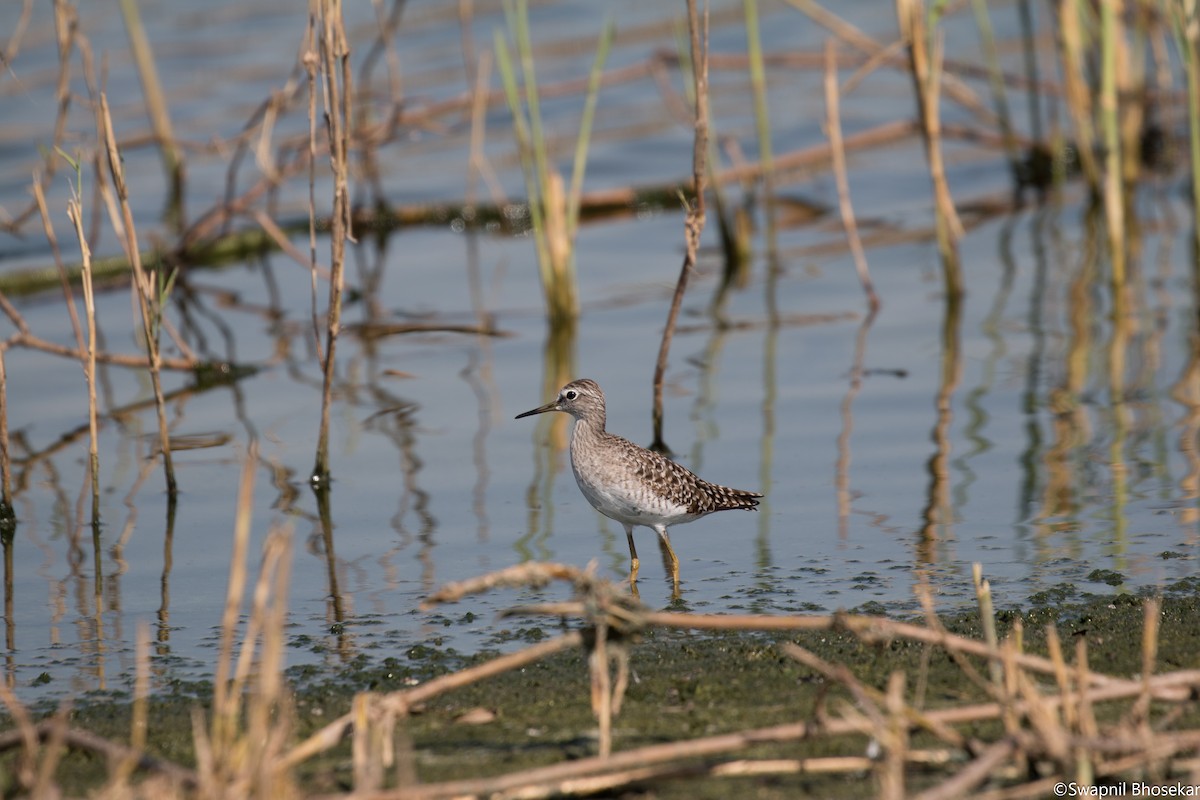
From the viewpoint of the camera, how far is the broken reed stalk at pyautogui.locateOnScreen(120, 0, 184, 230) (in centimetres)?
1302

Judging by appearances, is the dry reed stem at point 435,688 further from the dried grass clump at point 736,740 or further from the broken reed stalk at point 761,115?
the broken reed stalk at point 761,115

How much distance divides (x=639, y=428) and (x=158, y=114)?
6728mm

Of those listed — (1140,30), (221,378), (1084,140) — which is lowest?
(221,378)

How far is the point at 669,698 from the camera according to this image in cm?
505

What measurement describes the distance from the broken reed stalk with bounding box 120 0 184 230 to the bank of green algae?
27.0 ft

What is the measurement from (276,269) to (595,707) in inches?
354

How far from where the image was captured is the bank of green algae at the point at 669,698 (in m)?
4.44

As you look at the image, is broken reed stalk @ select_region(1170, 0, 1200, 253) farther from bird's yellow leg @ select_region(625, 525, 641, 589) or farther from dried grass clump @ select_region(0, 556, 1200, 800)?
dried grass clump @ select_region(0, 556, 1200, 800)

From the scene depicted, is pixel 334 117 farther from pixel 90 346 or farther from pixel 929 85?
pixel 929 85

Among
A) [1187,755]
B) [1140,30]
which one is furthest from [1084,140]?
[1187,755]

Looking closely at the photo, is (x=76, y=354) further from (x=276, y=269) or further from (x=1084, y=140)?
(x=1084, y=140)

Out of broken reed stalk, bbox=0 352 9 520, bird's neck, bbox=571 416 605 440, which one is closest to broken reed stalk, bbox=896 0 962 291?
bird's neck, bbox=571 416 605 440

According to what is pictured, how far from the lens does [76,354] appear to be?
26.9ft

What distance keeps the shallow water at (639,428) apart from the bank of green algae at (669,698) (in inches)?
12.1
